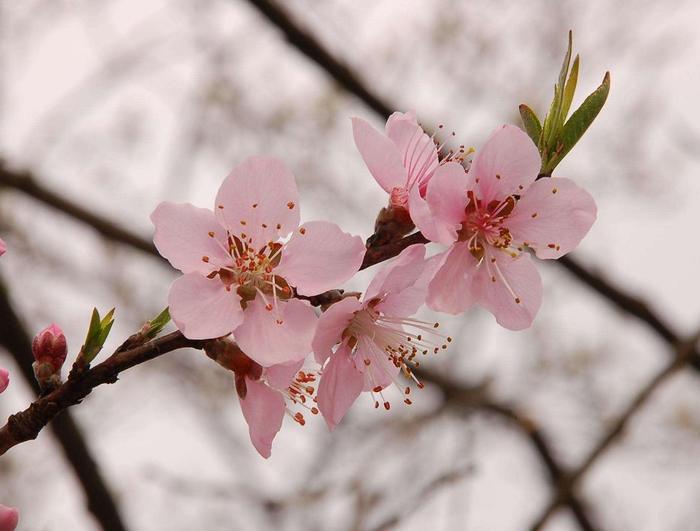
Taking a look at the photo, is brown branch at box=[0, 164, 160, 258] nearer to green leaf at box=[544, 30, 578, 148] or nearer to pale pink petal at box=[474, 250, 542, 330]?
pale pink petal at box=[474, 250, 542, 330]

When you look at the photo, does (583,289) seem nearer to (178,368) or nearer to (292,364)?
(178,368)

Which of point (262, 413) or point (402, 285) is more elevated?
point (402, 285)

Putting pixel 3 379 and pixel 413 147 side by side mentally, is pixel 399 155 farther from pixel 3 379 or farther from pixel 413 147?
pixel 3 379

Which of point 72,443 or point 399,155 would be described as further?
point 72,443

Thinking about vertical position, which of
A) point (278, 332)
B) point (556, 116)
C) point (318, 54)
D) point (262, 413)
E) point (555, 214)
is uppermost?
point (318, 54)

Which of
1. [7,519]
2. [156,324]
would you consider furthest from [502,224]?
[7,519]

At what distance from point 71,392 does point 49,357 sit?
0.12 metres

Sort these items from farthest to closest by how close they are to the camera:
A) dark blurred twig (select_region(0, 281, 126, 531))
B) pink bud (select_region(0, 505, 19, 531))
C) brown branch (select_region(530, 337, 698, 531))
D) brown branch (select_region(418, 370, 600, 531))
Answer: brown branch (select_region(418, 370, 600, 531))
dark blurred twig (select_region(0, 281, 126, 531))
brown branch (select_region(530, 337, 698, 531))
pink bud (select_region(0, 505, 19, 531))

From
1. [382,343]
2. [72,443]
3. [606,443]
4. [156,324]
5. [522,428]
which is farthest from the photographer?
[522,428]

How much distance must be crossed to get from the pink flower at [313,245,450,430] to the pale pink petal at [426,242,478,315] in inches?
1.0

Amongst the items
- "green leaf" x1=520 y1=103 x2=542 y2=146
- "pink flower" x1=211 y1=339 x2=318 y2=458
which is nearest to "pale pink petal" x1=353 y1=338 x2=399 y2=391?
"pink flower" x1=211 y1=339 x2=318 y2=458

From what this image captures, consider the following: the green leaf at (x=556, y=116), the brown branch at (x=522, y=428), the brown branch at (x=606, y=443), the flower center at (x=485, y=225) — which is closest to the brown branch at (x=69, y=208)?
the brown branch at (x=522, y=428)

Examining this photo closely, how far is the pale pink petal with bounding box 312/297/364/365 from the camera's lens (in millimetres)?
1089

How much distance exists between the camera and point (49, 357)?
1.10m
